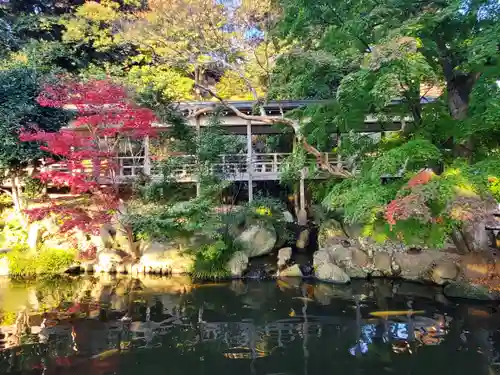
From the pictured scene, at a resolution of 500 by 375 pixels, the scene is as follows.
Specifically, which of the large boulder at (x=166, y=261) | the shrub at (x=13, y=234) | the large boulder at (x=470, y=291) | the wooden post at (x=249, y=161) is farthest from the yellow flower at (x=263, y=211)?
the shrub at (x=13, y=234)

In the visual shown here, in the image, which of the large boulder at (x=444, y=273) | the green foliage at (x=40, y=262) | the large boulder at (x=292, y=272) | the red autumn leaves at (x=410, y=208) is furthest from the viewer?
the green foliage at (x=40, y=262)

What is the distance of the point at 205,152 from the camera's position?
34.6ft

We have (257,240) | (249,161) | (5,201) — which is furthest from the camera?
(249,161)

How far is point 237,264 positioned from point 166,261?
1.93 meters

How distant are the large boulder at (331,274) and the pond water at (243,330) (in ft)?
1.30

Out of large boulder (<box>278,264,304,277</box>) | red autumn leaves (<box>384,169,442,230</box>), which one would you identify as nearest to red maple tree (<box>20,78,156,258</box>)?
large boulder (<box>278,264,304,277</box>)

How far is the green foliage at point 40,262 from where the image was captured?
9.50 metres

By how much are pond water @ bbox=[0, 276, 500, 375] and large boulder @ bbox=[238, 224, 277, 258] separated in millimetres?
1835

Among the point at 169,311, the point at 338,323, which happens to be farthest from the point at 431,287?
the point at 169,311

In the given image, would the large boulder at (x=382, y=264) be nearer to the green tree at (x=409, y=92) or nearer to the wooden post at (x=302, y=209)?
the green tree at (x=409, y=92)

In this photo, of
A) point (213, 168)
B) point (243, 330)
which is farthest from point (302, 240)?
point (243, 330)

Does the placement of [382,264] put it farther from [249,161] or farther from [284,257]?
[249,161]

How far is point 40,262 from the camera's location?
9.59 m

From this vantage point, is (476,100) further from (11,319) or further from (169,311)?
(11,319)
